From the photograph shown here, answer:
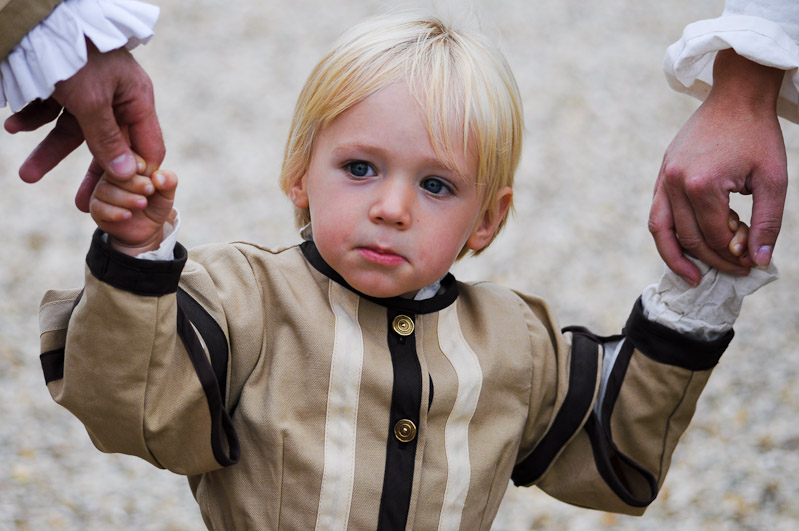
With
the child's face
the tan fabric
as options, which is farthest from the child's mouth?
the tan fabric

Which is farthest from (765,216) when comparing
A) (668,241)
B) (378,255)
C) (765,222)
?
(378,255)

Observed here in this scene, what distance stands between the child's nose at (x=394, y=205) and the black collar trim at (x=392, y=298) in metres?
0.15

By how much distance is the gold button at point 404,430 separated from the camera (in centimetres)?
145

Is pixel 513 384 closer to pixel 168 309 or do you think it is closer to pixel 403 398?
pixel 403 398

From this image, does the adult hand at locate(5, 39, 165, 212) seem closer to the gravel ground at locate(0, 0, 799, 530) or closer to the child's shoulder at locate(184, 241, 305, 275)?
the child's shoulder at locate(184, 241, 305, 275)

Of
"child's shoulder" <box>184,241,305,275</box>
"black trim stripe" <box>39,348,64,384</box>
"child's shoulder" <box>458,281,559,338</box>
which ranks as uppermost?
"child's shoulder" <box>184,241,305,275</box>

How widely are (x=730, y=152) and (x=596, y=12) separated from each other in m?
5.24

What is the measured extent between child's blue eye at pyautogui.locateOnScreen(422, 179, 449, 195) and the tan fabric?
0.62 meters

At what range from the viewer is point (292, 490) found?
1.41 metres

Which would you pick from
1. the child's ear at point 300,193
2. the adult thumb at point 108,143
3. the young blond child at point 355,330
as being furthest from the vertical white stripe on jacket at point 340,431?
the adult thumb at point 108,143

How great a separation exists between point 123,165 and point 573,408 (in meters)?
0.92

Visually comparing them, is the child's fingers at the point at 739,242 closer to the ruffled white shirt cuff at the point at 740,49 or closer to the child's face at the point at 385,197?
the ruffled white shirt cuff at the point at 740,49

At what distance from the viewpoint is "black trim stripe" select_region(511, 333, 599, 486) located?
166 cm

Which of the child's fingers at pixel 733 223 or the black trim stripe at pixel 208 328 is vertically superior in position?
the child's fingers at pixel 733 223
